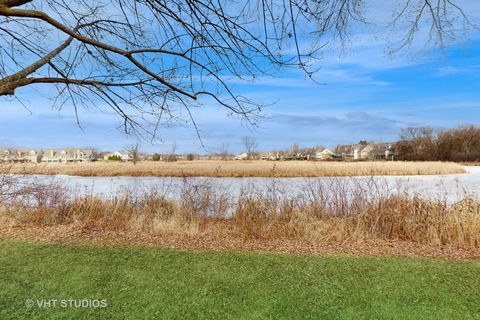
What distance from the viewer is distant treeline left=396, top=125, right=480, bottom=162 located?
64312 mm

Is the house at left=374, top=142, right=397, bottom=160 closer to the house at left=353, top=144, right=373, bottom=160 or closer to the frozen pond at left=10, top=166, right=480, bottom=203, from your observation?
the house at left=353, top=144, right=373, bottom=160

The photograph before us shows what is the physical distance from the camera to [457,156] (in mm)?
62594

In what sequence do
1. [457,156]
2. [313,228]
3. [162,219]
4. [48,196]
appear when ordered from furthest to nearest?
1. [457,156]
2. [48,196]
3. [162,219]
4. [313,228]

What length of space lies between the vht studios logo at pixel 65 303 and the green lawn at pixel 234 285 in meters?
0.07

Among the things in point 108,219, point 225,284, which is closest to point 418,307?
point 225,284

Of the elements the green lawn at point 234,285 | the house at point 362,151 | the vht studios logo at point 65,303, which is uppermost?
the house at point 362,151

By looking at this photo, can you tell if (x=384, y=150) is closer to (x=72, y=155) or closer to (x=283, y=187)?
(x=72, y=155)

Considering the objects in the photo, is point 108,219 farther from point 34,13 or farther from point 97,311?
point 34,13

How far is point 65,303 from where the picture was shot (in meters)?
3.73

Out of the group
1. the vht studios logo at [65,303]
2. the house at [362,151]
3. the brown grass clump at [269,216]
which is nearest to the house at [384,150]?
the house at [362,151]

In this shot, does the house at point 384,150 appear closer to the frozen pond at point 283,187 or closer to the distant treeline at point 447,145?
the distant treeline at point 447,145

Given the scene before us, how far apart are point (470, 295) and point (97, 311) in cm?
377

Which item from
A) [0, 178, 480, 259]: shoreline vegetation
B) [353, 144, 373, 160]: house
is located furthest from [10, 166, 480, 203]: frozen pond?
[353, 144, 373, 160]: house

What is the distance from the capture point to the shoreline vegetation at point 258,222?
678 cm
